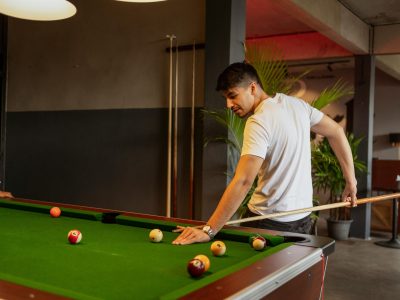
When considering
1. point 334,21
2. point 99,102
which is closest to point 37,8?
point 99,102

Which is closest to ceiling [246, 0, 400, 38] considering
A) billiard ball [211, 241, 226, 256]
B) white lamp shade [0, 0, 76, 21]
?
white lamp shade [0, 0, 76, 21]

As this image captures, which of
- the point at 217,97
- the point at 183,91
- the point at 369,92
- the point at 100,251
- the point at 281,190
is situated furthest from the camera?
the point at 369,92

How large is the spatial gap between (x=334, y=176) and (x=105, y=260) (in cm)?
485

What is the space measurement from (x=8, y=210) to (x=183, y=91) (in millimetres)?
2021

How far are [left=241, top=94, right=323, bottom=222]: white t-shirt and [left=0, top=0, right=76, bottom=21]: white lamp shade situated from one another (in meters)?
1.13

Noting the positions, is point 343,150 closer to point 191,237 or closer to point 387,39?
point 191,237

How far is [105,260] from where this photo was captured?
1.62 m

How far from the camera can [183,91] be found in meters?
4.27

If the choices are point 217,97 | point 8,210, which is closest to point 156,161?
point 217,97

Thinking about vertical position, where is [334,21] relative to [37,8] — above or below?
above

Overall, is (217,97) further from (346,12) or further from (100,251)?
(346,12)

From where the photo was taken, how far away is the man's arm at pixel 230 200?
6.32 ft

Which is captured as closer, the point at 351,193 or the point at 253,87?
the point at 253,87

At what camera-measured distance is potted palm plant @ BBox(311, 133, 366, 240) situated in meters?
5.86
